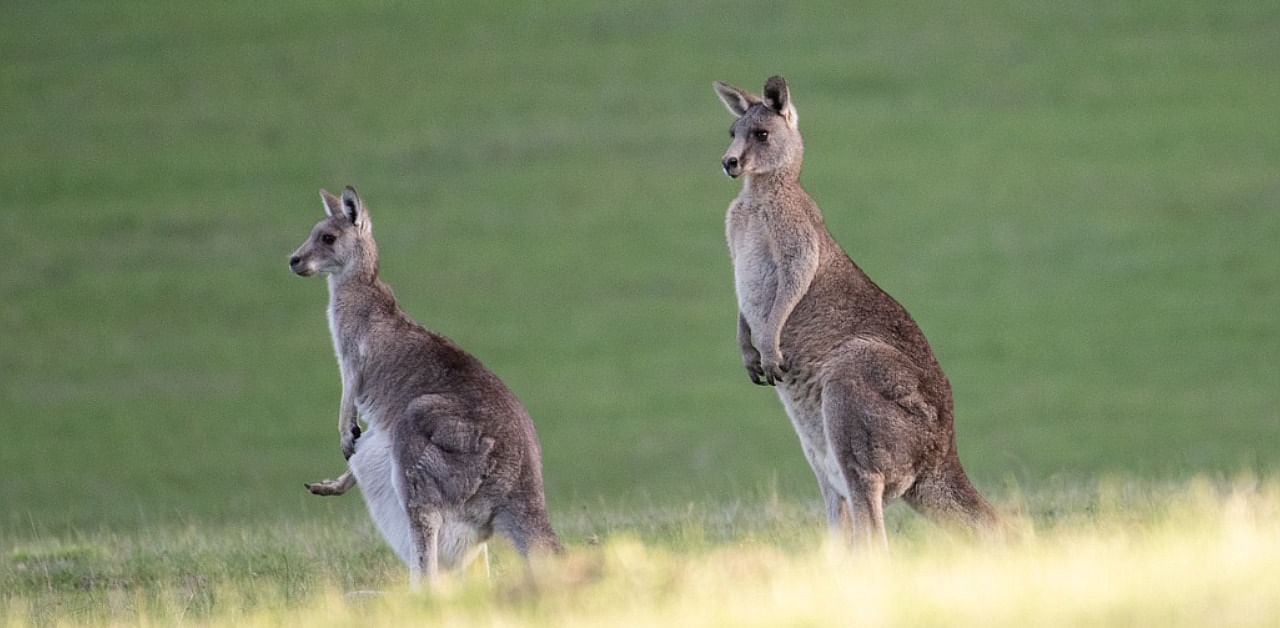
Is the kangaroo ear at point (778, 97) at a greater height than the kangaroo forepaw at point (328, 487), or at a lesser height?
greater

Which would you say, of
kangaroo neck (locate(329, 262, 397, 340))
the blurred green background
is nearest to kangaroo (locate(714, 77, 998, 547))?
kangaroo neck (locate(329, 262, 397, 340))

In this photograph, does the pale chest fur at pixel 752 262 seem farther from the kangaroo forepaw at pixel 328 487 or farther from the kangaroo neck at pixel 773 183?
the kangaroo forepaw at pixel 328 487

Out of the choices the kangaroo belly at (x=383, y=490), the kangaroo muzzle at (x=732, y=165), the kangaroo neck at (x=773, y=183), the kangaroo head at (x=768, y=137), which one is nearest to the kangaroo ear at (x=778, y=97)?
the kangaroo head at (x=768, y=137)

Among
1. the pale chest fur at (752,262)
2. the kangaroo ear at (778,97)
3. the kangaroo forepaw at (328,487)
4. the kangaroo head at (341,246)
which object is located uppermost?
the kangaroo ear at (778,97)

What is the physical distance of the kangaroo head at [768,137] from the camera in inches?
415

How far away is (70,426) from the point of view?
31.6 meters

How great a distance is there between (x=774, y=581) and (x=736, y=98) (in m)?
4.08

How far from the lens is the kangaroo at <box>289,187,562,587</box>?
9180mm

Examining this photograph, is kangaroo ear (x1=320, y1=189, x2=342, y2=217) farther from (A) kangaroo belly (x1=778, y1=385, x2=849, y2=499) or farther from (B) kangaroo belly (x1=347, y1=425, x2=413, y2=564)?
(A) kangaroo belly (x1=778, y1=385, x2=849, y2=499)

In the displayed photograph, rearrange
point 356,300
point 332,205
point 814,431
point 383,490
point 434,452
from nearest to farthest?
point 434,452 < point 383,490 < point 814,431 < point 356,300 < point 332,205

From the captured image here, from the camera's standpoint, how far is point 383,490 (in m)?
9.55

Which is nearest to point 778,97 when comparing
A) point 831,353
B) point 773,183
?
point 773,183

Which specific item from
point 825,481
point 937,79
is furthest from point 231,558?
point 937,79

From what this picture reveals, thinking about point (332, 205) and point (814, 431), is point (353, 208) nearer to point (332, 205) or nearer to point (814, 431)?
point (332, 205)
